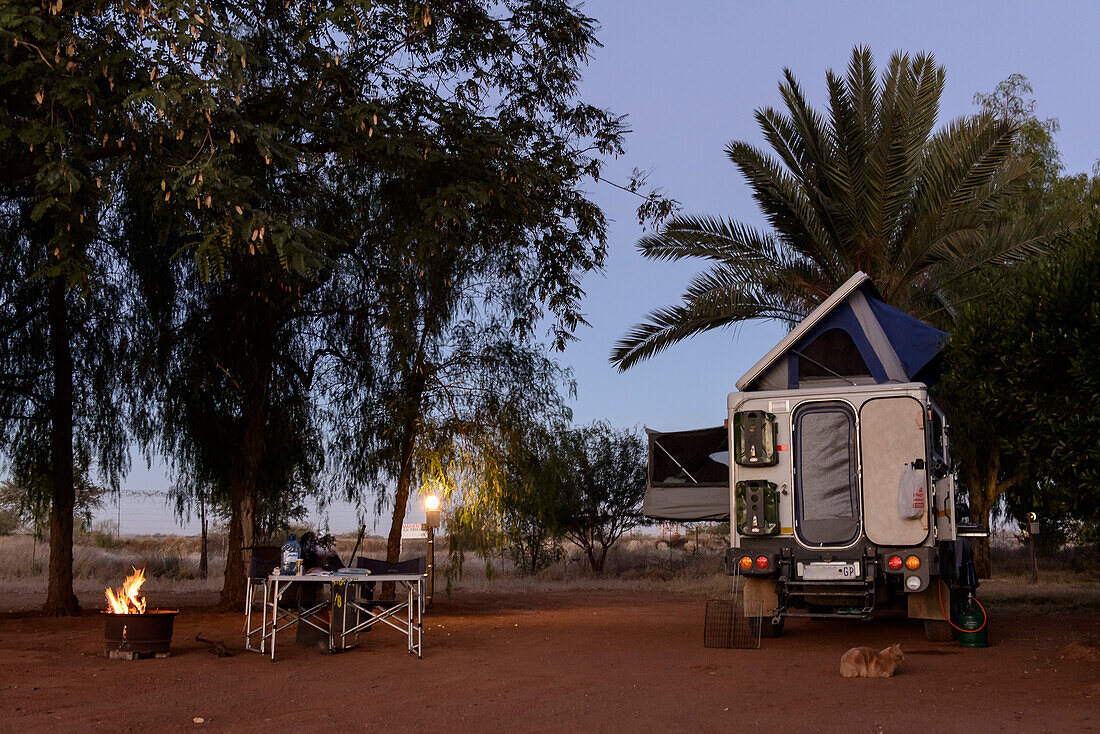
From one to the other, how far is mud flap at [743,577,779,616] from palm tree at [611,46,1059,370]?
198 inches

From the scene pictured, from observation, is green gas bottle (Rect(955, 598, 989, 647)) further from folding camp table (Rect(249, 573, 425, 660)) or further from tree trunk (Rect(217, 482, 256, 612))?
tree trunk (Rect(217, 482, 256, 612))

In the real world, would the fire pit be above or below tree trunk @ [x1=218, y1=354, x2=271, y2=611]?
below

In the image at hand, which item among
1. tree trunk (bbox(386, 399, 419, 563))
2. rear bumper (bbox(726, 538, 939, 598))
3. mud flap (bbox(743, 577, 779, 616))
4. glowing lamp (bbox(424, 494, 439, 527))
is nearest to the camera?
rear bumper (bbox(726, 538, 939, 598))

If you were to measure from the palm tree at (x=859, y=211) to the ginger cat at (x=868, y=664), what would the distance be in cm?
707

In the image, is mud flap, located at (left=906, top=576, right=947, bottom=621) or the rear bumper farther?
mud flap, located at (left=906, top=576, right=947, bottom=621)

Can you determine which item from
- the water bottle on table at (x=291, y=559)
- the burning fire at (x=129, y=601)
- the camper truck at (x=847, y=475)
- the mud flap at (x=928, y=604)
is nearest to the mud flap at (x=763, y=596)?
the camper truck at (x=847, y=475)

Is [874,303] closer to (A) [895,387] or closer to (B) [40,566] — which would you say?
(A) [895,387]

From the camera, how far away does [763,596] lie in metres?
10.9

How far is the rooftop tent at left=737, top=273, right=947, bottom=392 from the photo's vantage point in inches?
429

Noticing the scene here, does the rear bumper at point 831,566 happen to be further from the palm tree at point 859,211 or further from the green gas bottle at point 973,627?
the palm tree at point 859,211

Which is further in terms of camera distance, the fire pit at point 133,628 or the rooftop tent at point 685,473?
the rooftop tent at point 685,473

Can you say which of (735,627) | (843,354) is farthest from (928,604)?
(843,354)

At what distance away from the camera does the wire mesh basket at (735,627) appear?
10.9 m

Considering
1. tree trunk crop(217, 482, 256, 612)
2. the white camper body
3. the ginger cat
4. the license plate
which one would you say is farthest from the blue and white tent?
tree trunk crop(217, 482, 256, 612)
